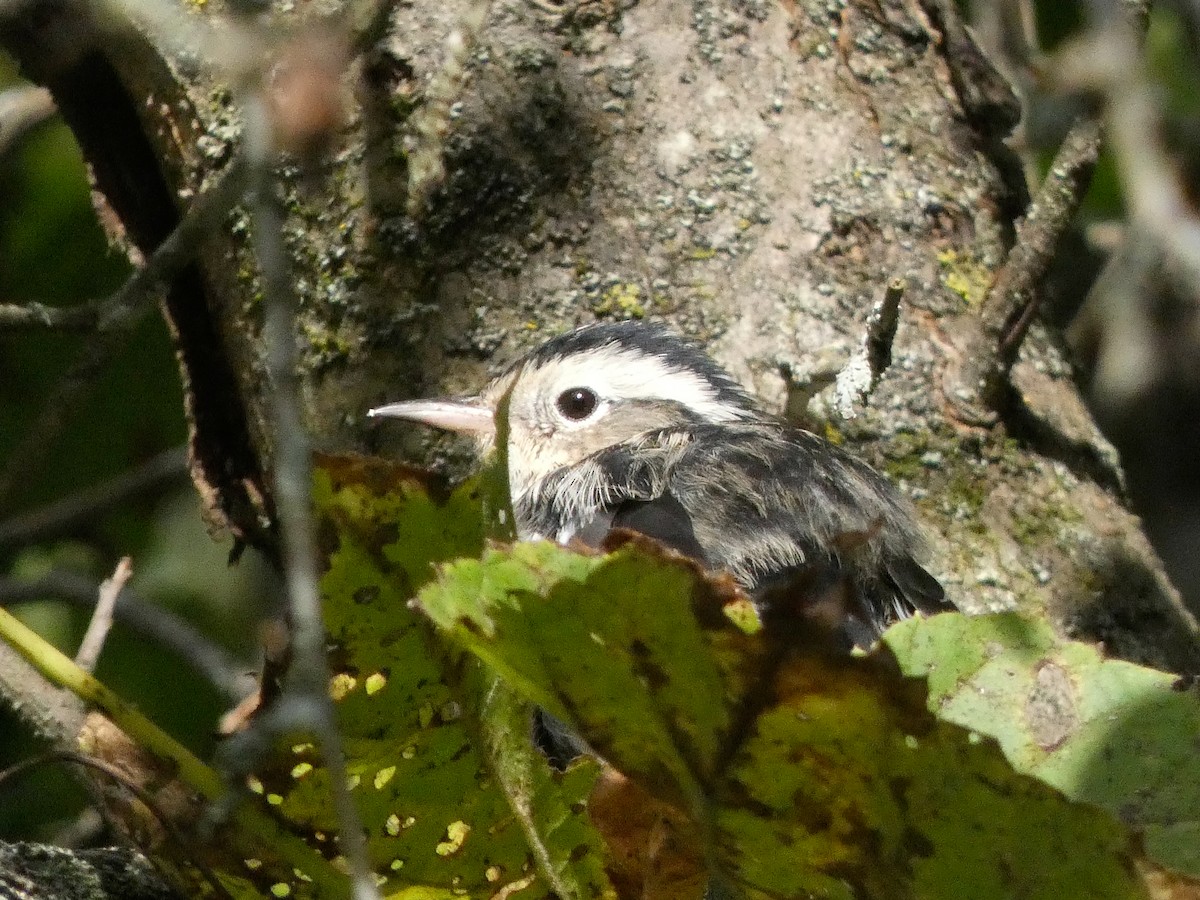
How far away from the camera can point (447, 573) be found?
195cm

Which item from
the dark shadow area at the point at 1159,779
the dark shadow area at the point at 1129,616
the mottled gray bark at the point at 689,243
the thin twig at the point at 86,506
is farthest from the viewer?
the thin twig at the point at 86,506

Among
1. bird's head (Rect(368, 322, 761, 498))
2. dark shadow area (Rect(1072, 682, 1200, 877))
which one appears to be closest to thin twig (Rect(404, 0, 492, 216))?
bird's head (Rect(368, 322, 761, 498))

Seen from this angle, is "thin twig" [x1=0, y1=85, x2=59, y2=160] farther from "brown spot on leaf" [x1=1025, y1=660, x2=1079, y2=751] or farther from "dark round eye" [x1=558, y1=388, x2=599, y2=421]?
"brown spot on leaf" [x1=1025, y1=660, x2=1079, y2=751]

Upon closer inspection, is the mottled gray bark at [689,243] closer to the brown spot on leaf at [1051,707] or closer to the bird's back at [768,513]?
the bird's back at [768,513]

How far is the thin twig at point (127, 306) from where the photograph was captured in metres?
2.94

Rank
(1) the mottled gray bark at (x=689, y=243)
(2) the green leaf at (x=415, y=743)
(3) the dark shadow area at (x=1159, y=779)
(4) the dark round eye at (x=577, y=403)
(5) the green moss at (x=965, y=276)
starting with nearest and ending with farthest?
(3) the dark shadow area at (x=1159, y=779) < (2) the green leaf at (x=415, y=743) < (1) the mottled gray bark at (x=689, y=243) < (5) the green moss at (x=965, y=276) < (4) the dark round eye at (x=577, y=403)

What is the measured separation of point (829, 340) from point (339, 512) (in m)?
1.69

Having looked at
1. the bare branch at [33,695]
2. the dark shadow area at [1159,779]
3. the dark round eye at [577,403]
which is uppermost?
the bare branch at [33,695]

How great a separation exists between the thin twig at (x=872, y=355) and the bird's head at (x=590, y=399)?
0.56 metres

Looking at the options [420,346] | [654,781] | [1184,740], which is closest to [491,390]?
[420,346]

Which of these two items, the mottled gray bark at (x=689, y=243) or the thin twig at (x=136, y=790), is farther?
the mottled gray bark at (x=689, y=243)

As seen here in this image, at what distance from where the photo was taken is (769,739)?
6.40ft

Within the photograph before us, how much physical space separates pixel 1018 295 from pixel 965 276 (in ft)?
0.65

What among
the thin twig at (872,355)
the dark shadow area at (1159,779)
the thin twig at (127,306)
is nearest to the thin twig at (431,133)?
the thin twig at (127,306)
